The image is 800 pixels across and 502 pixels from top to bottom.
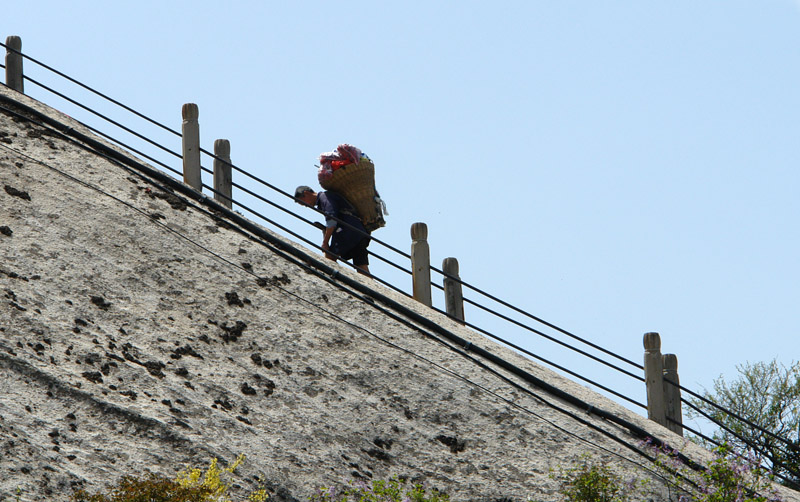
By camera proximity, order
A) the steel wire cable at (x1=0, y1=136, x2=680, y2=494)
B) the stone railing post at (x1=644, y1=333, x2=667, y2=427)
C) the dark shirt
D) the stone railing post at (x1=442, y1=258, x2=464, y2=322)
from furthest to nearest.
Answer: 1. the dark shirt
2. the stone railing post at (x1=442, y1=258, x2=464, y2=322)
3. the stone railing post at (x1=644, y1=333, x2=667, y2=427)
4. the steel wire cable at (x1=0, y1=136, x2=680, y2=494)

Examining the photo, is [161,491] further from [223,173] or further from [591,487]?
[223,173]

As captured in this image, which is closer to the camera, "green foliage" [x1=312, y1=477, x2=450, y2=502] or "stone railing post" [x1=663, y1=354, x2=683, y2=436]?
"green foliage" [x1=312, y1=477, x2=450, y2=502]

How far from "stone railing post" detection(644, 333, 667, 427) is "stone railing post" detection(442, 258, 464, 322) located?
2.35 m

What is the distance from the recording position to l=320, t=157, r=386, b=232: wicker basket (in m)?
15.2

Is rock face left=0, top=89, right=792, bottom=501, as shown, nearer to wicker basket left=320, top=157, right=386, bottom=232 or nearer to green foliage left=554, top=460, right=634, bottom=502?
green foliage left=554, top=460, right=634, bottom=502

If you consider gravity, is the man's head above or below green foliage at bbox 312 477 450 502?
above

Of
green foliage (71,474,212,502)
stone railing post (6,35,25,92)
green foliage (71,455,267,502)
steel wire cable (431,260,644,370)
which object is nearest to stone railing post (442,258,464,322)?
steel wire cable (431,260,644,370)

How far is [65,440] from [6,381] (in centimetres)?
83

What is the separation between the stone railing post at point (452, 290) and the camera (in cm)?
1443

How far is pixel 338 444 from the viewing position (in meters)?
10.3

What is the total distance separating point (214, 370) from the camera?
1073cm

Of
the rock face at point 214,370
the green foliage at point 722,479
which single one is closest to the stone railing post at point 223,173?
the rock face at point 214,370

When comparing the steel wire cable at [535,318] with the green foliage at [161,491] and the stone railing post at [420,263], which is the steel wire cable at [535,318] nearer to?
the stone railing post at [420,263]

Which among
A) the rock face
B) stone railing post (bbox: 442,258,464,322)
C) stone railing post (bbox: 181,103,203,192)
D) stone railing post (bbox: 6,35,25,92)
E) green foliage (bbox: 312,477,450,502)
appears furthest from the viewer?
stone railing post (bbox: 6,35,25,92)
